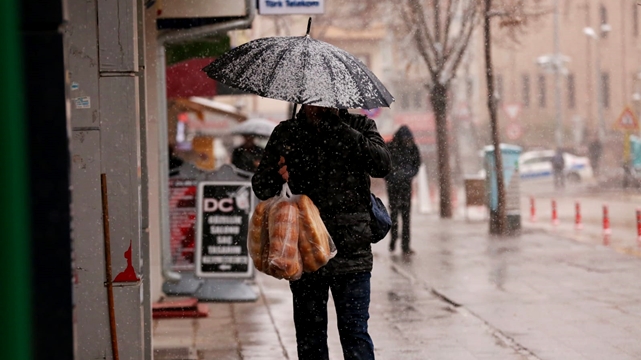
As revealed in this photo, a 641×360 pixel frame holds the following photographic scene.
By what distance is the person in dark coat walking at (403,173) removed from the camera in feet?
48.2

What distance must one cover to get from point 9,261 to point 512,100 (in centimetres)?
6140

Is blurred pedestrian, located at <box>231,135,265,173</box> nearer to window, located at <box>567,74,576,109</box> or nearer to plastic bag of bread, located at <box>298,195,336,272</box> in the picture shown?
plastic bag of bread, located at <box>298,195,336,272</box>

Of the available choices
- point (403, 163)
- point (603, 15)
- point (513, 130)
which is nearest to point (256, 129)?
point (403, 163)

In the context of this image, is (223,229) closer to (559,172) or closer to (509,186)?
(509,186)

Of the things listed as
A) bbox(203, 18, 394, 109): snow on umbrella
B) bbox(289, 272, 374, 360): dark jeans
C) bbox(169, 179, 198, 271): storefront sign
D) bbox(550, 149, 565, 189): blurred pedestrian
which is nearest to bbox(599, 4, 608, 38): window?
bbox(550, 149, 565, 189): blurred pedestrian

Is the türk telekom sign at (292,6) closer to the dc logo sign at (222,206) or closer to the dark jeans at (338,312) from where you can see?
the dc logo sign at (222,206)

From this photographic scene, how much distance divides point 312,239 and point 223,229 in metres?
5.99

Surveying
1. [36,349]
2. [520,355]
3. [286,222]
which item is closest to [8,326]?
[36,349]

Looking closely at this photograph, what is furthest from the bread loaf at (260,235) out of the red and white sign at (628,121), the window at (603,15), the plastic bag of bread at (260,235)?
the window at (603,15)

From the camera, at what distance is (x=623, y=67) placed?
195 feet

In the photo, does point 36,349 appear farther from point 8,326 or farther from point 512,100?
point 512,100

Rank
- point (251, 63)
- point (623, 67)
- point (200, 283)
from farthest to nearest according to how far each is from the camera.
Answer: point (623, 67)
point (200, 283)
point (251, 63)

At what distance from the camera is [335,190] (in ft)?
16.2

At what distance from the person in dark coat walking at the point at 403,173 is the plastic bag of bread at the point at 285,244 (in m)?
9.73
